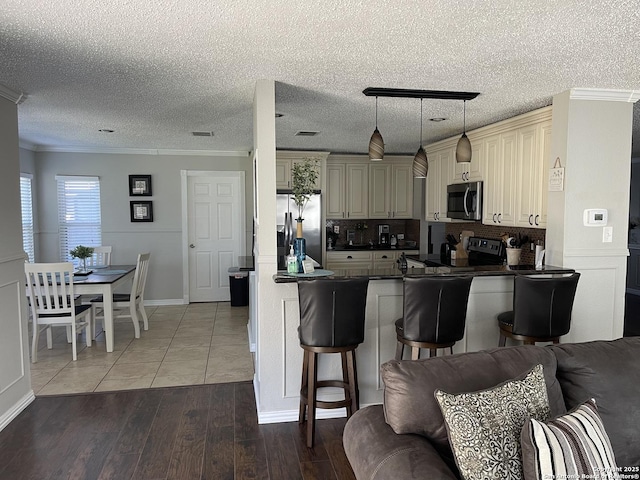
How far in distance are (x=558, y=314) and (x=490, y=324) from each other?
611mm

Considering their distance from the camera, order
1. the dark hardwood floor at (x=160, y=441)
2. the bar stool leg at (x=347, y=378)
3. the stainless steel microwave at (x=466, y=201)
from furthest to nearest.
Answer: the stainless steel microwave at (x=466, y=201) < the bar stool leg at (x=347, y=378) < the dark hardwood floor at (x=160, y=441)

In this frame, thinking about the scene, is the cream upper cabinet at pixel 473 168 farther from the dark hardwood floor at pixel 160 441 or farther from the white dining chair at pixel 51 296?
the white dining chair at pixel 51 296

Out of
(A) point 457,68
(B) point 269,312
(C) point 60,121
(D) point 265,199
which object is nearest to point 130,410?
(B) point 269,312

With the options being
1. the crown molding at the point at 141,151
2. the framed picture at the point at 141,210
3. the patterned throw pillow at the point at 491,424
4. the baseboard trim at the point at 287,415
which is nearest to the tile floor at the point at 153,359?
the baseboard trim at the point at 287,415

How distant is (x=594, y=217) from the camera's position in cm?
345

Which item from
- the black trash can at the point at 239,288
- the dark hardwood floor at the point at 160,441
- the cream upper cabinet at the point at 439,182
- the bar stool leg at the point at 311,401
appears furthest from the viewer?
the black trash can at the point at 239,288

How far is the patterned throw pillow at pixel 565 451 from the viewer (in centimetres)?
138

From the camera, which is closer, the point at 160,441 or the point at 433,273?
the point at 160,441

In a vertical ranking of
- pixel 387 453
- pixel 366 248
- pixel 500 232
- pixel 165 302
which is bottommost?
pixel 165 302

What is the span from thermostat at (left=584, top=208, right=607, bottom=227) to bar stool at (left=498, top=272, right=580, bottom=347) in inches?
27.9

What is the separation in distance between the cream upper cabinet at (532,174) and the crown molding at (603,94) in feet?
1.49

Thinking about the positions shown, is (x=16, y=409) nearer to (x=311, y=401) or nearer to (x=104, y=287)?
(x=104, y=287)

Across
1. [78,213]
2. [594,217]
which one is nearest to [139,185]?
[78,213]

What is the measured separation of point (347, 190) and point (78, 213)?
13.0 feet
